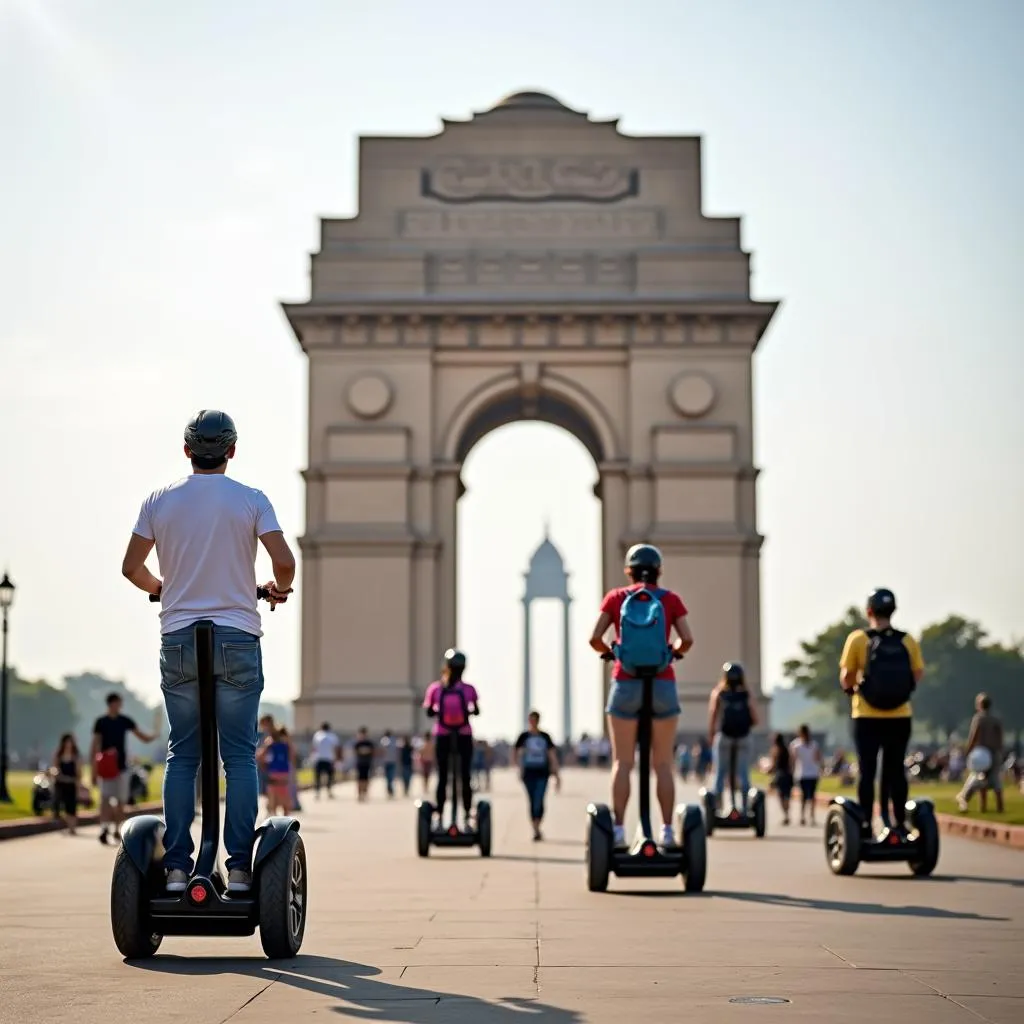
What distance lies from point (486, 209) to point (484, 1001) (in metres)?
48.6

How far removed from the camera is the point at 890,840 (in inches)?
560

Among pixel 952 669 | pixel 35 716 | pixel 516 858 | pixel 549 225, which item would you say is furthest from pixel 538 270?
pixel 35 716

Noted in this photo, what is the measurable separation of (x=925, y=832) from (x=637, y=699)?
9.54 ft

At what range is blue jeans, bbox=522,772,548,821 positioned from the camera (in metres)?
22.8

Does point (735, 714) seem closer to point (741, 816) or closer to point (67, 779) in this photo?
point (741, 816)

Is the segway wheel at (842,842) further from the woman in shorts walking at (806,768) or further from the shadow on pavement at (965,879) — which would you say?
the woman in shorts walking at (806,768)

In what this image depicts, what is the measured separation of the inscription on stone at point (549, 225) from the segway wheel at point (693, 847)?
141 ft

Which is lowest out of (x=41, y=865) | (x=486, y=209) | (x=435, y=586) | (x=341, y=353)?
(x=41, y=865)

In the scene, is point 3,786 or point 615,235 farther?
point 615,235

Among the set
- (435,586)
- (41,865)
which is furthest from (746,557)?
(41,865)

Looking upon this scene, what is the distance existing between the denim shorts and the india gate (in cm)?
4094

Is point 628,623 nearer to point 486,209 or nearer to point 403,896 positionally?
point 403,896

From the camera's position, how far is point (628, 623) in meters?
12.5

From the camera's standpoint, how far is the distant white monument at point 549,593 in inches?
6806
